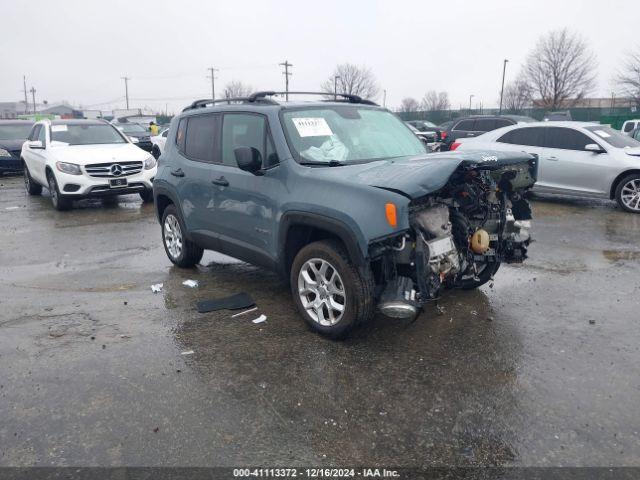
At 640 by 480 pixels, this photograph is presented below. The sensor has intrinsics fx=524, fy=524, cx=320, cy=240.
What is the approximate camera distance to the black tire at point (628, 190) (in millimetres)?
9453

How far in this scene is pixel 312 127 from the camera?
478cm

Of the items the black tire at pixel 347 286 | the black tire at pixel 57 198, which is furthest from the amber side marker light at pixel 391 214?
the black tire at pixel 57 198

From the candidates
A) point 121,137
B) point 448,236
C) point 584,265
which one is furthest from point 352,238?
point 121,137

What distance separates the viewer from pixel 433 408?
334 centimetres

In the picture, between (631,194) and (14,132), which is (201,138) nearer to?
(631,194)

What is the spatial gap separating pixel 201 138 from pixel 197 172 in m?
0.39

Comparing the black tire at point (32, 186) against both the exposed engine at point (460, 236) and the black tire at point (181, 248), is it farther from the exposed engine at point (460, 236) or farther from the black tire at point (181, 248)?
the exposed engine at point (460, 236)

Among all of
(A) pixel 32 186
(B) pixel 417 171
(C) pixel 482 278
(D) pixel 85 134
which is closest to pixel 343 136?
(B) pixel 417 171

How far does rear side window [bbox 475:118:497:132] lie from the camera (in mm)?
17016

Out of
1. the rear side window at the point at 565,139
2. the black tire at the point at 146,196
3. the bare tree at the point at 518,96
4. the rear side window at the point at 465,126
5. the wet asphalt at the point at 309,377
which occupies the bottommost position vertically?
the wet asphalt at the point at 309,377

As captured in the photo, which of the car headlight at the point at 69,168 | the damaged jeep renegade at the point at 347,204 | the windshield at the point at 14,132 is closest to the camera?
the damaged jeep renegade at the point at 347,204

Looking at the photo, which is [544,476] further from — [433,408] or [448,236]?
[448,236]

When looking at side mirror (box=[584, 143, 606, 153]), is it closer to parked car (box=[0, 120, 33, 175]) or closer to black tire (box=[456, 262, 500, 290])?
black tire (box=[456, 262, 500, 290])

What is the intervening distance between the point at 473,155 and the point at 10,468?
3.73m
